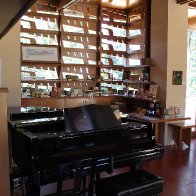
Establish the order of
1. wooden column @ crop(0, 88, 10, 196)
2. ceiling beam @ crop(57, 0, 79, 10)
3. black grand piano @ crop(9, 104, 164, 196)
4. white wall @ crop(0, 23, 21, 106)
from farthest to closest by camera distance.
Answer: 1. ceiling beam @ crop(57, 0, 79, 10)
2. white wall @ crop(0, 23, 21, 106)
3. wooden column @ crop(0, 88, 10, 196)
4. black grand piano @ crop(9, 104, 164, 196)

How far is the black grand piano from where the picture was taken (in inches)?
90.9

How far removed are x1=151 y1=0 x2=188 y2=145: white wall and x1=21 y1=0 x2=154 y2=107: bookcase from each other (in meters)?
0.35

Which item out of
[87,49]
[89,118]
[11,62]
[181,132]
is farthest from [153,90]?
[89,118]

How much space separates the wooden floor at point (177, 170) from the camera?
3.52 metres

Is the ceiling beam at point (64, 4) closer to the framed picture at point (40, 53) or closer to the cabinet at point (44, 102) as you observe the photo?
the framed picture at point (40, 53)

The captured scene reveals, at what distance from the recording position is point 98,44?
673 centimetres

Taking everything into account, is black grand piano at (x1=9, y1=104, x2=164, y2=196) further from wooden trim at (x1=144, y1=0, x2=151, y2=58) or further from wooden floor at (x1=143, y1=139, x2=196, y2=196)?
wooden trim at (x1=144, y1=0, x2=151, y2=58)

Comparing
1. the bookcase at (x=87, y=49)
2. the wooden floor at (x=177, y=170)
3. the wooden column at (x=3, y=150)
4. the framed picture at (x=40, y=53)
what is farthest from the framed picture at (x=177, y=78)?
the wooden column at (x=3, y=150)

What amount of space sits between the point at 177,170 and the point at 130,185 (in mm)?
1942

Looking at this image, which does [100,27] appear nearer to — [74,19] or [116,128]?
[74,19]

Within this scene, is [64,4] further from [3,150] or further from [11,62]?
[3,150]

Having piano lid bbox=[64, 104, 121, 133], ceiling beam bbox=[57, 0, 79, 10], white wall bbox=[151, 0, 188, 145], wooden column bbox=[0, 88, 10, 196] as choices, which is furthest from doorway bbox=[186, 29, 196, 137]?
wooden column bbox=[0, 88, 10, 196]

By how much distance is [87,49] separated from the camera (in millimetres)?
6637

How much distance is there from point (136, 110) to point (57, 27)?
8.96 ft
